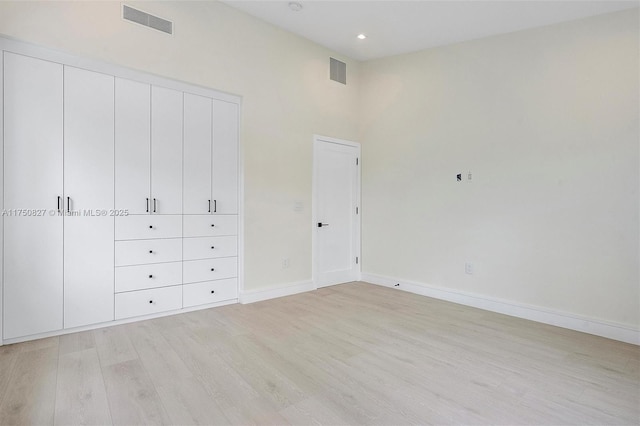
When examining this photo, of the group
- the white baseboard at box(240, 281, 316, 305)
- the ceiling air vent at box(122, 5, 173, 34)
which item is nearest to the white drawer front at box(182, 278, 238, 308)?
the white baseboard at box(240, 281, 316, 305)

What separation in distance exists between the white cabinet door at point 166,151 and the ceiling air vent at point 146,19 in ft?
1.93

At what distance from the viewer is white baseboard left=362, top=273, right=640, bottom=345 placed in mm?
3092

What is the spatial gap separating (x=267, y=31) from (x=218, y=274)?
9.94ft

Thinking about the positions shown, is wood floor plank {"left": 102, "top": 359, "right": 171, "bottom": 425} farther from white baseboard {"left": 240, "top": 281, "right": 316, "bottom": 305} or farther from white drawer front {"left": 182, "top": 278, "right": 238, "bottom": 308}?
white baseboard {"left": 240, "top": 281, "right": 316, "bottom": 305}

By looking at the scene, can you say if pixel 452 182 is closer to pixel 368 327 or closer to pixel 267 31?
pixel 368 327

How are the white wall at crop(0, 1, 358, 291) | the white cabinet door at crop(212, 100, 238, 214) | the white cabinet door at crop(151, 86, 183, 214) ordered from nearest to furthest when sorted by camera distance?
the white wall at crop(0, 1, 358, 291), the white cabinet door at crop(151, 86, 183, 214), the white cabinet door at crop(212, 100, 238, 214)

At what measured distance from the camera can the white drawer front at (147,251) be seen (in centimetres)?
Result: 328

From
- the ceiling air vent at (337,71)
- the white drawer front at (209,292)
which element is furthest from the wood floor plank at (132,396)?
the ceiling air vent at (337,71)

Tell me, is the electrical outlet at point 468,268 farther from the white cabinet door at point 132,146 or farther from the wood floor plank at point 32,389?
the wood floor plank at point 32,389

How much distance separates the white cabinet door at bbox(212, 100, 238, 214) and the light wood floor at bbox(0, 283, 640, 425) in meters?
1.29

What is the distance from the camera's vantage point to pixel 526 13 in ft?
11.1

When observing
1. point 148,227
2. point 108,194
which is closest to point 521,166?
point 148,227

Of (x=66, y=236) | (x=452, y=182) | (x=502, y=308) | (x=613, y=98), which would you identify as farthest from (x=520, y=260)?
(x=66, y=236)

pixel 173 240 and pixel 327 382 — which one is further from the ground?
pixel 173 240
